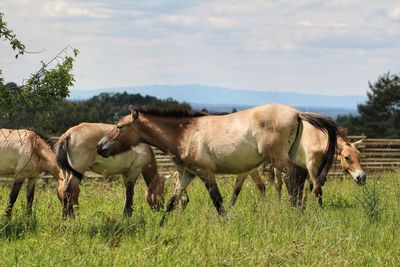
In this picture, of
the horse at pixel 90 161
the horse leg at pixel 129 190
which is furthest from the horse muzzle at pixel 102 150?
the horse leg at pixel 129 190

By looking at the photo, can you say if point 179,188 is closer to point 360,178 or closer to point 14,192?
point 14,192

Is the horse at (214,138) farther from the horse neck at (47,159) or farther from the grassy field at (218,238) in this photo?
the horse neck at (47,159)

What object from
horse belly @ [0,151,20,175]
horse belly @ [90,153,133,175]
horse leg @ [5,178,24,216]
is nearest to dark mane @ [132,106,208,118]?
horse belly @ [90,153,133,175]

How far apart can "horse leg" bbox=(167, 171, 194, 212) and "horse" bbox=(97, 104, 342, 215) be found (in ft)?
0.05

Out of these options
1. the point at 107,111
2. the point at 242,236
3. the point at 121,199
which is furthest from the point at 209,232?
the point at 107,111

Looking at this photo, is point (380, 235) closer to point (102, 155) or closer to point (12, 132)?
point (102, 155)

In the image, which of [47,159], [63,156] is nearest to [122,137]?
[63,156]

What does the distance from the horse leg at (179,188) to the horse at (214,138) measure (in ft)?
0.05

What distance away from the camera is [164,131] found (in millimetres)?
10688

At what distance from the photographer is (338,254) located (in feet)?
24.0

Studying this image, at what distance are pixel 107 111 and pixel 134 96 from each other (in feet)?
63.3

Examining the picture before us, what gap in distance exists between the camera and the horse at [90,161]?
1164 cm

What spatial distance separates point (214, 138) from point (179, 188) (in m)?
0.92

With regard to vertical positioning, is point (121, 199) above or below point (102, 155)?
below
